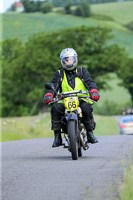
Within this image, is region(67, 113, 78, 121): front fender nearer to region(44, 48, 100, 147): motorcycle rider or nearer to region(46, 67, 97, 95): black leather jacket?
region(44, 48, 100, 147): motorcycle rider

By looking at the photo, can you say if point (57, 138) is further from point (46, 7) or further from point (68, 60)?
point (46, 7)

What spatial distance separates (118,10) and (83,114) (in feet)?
463

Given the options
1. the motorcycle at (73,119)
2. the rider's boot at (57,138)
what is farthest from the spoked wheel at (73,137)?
the rider's boot at (57,138)

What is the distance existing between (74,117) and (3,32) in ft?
389

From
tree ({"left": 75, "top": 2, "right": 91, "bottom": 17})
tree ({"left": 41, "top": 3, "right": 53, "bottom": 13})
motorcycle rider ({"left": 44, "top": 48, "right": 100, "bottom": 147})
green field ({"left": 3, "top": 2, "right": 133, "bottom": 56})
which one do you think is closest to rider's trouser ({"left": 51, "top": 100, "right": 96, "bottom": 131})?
motorcycle rider ({"left": 44, "top": 48, "right": 100, "bottom": 147})

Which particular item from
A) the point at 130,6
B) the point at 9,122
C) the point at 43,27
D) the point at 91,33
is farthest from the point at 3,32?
the point at 9,122

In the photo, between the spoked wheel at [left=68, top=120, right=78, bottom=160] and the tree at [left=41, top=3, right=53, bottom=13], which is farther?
the tree at [left=41, top=3, right=53, bottom=13]

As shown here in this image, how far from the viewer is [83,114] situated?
10.8 m

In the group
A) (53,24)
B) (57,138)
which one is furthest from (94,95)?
(53,24)

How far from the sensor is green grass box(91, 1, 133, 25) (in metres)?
145

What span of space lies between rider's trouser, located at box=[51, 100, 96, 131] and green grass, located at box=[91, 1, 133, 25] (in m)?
134

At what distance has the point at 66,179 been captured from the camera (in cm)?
746

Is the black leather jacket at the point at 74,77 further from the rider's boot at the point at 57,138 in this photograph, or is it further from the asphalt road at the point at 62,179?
the asphalt road at the point at 62,179

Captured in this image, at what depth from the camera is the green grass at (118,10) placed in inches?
5723
